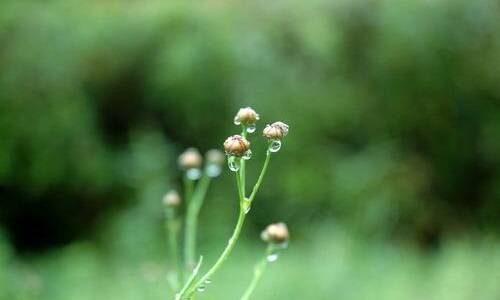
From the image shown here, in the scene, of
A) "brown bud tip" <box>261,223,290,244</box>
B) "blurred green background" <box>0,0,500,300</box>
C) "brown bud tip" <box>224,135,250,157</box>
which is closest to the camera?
"brown bud tip" <box>224,135,250,157</box>

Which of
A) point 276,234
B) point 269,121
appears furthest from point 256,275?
point 269,121

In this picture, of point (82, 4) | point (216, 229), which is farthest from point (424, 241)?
point (82, 4)

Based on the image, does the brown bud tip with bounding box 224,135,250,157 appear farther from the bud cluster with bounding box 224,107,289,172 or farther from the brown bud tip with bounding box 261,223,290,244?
the brown bud tip with bounding box 261,223,290,244

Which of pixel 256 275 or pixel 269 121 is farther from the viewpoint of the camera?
pixel 269 121

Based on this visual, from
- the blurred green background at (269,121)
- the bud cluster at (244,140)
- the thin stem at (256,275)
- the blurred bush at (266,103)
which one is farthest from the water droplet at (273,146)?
the blurred bush at (266,103)

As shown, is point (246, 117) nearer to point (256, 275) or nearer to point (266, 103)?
point (256, 275)

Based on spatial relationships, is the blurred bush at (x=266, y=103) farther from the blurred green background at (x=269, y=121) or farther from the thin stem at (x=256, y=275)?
the thin stem at (x=256, y=275)

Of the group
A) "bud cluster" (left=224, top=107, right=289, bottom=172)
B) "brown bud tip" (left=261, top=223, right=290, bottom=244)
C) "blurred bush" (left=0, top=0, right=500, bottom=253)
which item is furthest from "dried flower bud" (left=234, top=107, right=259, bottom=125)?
"blurred bush" (left=0, top=0, right=500, bottom=253)
